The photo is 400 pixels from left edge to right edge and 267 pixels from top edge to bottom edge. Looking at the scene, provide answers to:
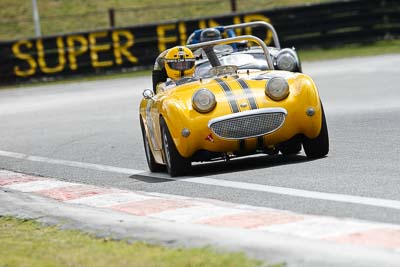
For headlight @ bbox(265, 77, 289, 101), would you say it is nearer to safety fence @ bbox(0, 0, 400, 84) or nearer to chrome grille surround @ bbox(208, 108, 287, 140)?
chrome grille surround @ bbox(208, 108, 287, 140)

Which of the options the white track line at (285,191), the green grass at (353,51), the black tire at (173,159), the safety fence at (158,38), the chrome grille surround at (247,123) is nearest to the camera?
the white track line at (285,191)

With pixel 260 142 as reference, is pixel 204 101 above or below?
above

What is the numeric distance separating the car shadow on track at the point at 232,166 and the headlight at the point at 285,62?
1.97 m

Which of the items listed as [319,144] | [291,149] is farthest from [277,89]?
[291,149]

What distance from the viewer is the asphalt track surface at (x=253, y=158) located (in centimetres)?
800

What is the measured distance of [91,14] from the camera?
39688 mm

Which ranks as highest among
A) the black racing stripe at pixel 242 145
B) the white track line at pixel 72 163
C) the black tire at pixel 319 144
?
the black racing stripe at pixel 242 145

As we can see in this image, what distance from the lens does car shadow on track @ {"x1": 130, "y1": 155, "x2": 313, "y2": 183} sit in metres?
10.1

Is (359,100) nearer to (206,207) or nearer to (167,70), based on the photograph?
(167,70)

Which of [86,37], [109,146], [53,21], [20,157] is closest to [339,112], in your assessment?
[109,146]

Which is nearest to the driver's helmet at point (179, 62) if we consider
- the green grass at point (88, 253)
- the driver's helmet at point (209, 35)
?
the driver's helmet at point (209, 35)

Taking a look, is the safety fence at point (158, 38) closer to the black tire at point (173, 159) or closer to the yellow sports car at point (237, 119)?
the yellow sports car at point (237, 119)

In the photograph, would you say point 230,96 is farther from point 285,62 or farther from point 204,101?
point 285,62

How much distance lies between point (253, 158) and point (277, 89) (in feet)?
4.80
